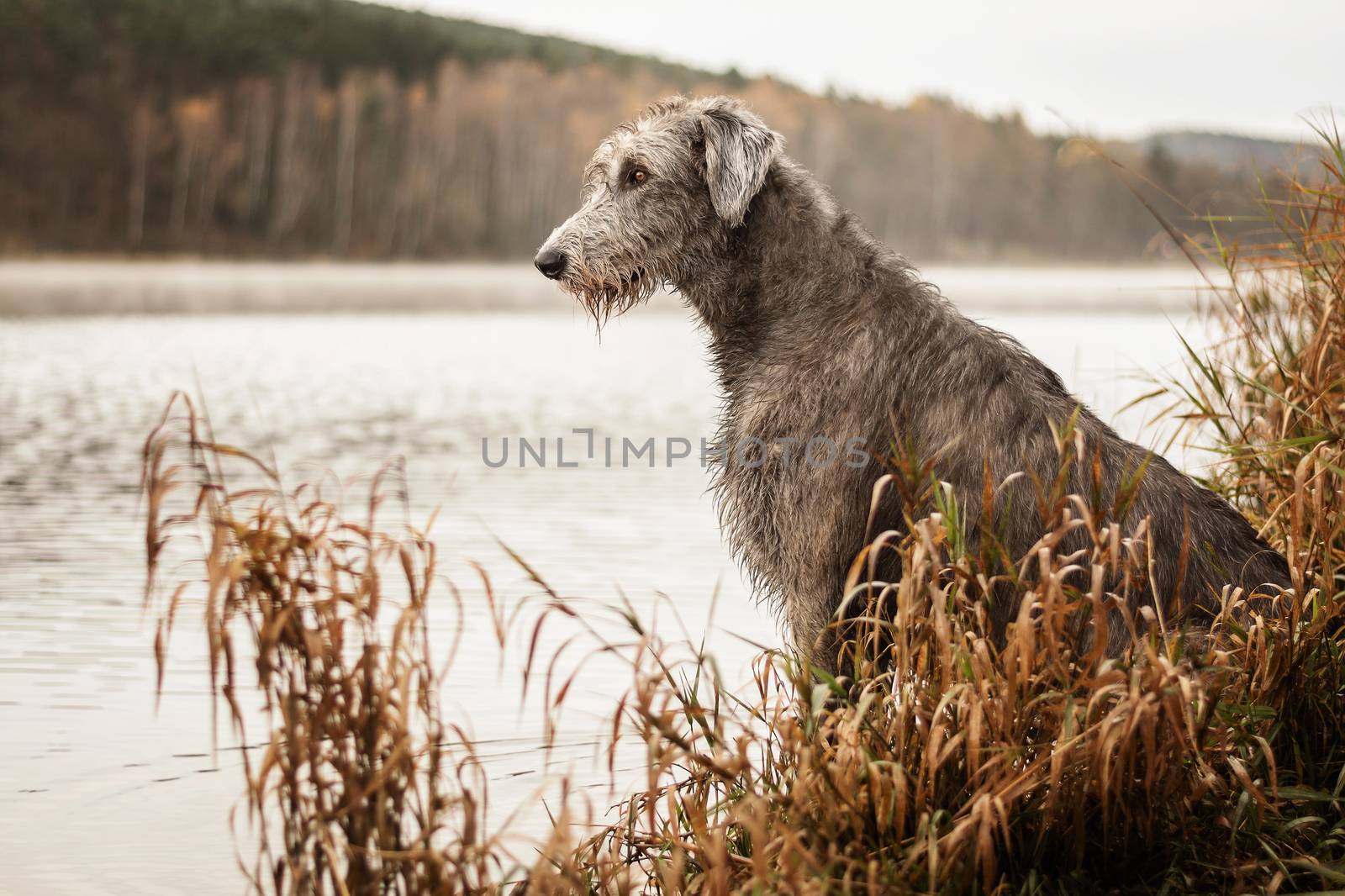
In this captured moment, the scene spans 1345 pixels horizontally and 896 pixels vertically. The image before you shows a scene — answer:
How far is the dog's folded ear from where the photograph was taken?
4.60 m

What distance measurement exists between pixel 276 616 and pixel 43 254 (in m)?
64.5

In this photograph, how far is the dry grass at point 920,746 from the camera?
3.04m

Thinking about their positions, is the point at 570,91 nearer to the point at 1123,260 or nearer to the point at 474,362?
the point at 1123,260

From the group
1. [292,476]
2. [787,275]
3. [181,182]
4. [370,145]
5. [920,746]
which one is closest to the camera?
[920,746]

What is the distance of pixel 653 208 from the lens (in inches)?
194

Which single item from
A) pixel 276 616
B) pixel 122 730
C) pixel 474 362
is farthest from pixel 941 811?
pixel 474 362

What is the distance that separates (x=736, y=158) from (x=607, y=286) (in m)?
0.73

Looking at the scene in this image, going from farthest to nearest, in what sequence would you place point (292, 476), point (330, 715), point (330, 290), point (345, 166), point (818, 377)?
point (345, 166) < point (330, 290) < point (292, 476) < point (818, 377) < point (330, 715)

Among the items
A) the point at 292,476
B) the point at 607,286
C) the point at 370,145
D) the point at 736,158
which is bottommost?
the point at 292,476

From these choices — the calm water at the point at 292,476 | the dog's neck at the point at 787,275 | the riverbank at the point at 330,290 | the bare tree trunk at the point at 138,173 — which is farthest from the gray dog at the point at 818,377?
the bare tree trunk at the point at 138,173

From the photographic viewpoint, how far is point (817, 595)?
4.30 meters

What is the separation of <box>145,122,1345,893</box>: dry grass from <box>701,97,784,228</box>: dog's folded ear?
1251mm

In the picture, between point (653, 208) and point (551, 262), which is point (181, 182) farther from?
point (653, 208)

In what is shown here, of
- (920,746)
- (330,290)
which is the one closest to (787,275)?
(920,746)
